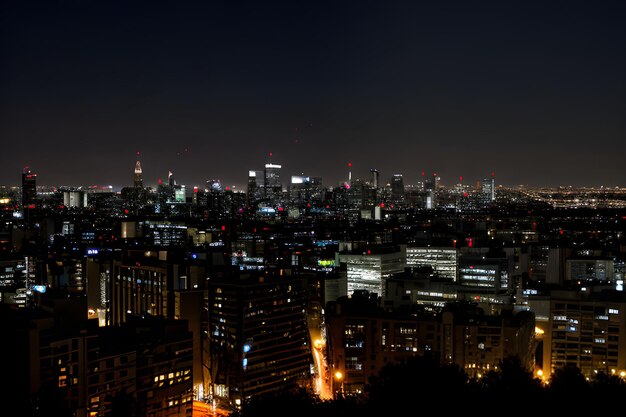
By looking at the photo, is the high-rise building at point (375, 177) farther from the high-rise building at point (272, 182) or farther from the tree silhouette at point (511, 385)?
the tree silhouette at point (511, 385)

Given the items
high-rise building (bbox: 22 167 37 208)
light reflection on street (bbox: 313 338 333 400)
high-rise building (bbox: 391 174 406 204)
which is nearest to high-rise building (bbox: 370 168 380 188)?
high-rise building (bbox: 391 174 406 204)

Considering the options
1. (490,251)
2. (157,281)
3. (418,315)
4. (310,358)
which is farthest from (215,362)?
(490,251)

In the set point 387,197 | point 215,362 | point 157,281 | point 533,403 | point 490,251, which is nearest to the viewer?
point 533,403

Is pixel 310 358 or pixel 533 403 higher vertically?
pixel 533 403

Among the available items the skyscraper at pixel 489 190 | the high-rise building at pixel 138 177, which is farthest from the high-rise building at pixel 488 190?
the high-rise building at pixel 138 177

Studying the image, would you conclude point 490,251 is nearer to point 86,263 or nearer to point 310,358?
point 310,358

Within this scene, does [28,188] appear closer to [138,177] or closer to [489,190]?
[138,177]

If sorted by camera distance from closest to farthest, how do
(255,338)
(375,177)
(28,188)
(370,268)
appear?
(255,338), (370,268), (28,188), (375,177)

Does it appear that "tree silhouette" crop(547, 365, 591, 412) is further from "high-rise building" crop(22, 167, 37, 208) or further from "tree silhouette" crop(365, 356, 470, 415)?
"high-rise building" crop(22, 167, 37, 208)

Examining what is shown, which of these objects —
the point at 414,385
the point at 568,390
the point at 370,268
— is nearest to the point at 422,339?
the point at 414,385

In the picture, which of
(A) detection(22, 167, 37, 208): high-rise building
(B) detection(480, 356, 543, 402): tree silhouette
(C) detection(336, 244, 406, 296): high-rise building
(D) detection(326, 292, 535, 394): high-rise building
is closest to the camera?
(B) detection(480, 356, 543, 402): tree silhouette

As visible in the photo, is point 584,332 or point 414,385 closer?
point 414,385
